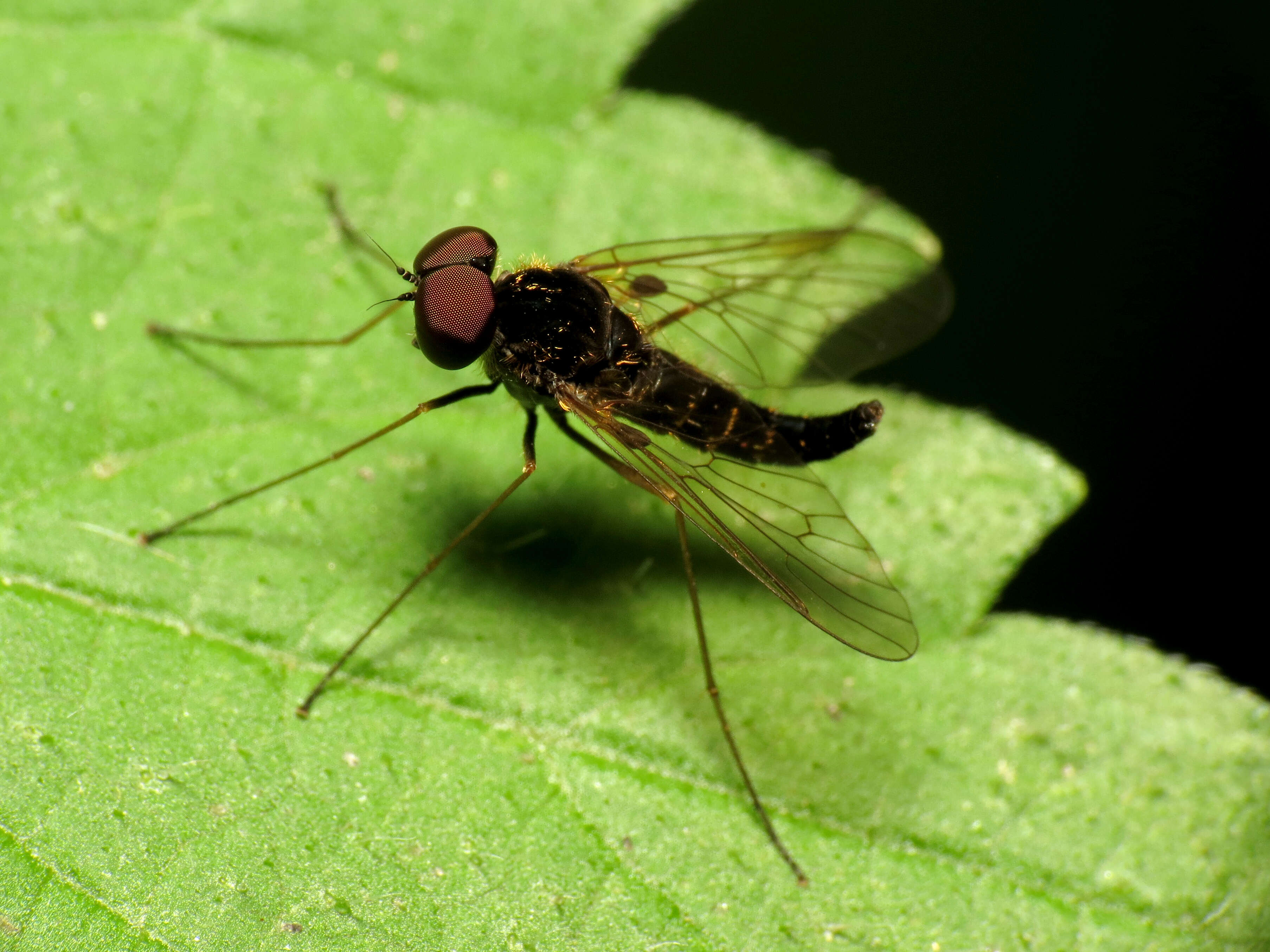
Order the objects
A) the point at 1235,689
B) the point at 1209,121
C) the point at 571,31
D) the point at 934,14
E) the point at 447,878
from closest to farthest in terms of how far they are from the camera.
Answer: the point at 447,878
the point at 1235,689
the point at 571,31
the point at 1209,121
the point at 934,14

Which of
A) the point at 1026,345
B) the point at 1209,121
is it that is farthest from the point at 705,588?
the point at 1209,121

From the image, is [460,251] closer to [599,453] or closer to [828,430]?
[599,453]

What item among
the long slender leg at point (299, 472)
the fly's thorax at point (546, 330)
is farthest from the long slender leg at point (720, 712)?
the long slender leg at point (299, 472)

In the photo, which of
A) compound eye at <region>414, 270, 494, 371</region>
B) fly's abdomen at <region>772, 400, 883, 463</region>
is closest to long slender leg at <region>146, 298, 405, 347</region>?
compound eye at <region>414, 270, 494, 371</region>

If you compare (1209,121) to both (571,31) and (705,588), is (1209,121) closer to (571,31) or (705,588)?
(571,31)

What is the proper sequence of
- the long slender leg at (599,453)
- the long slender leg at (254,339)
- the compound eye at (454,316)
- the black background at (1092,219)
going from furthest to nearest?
1. the black background at (1092,219)
2. the long slender leg at (254,339)
3. the long slender leg at (599,453)
4. the compound eye at (454,316)

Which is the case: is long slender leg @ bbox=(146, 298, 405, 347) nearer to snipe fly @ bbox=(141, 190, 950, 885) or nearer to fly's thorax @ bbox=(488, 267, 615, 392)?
snipe fly @ bbox=(141, 190, 950, 885)

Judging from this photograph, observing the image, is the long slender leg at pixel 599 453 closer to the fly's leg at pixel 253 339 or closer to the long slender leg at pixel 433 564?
the long slender leg at pixel 433 564
